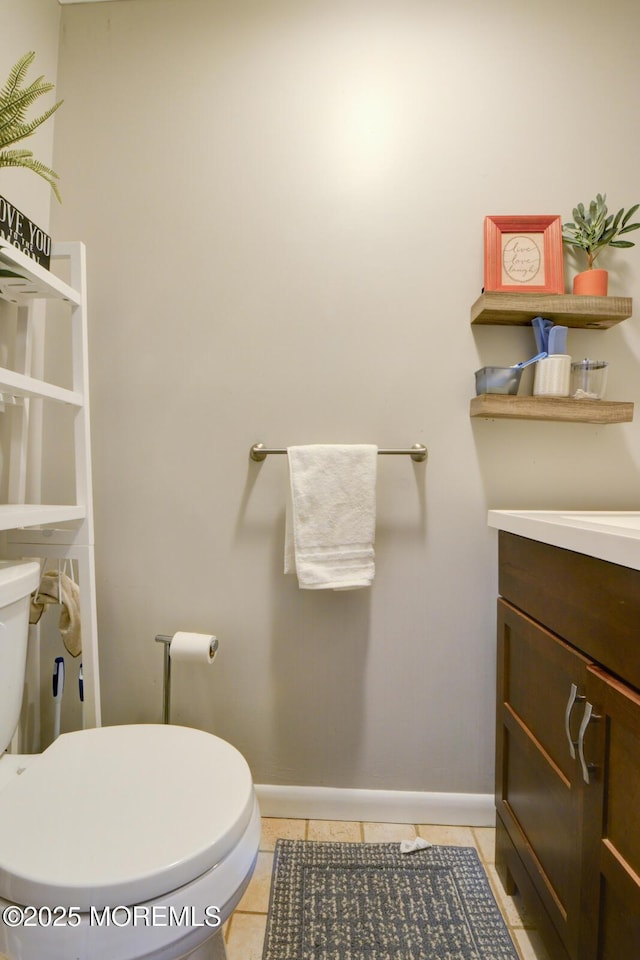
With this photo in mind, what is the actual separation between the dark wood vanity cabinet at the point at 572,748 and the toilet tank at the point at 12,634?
979 millimetres

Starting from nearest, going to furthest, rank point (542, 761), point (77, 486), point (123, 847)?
point (123, 847)
point (542, 761)
point (77, 486)

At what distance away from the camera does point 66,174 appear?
132 centimetres

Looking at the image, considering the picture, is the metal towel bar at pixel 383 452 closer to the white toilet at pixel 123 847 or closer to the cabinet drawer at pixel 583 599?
the cabinet drawer at pixel 583 599

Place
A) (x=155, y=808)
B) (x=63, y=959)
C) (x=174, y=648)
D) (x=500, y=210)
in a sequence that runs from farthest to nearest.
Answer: (x=500, y=210), (x=174, y=648), (x=155, y=808), (x=63, y=959)

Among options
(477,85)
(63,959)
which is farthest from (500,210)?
(63,959)

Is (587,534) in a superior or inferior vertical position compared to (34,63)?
inferior

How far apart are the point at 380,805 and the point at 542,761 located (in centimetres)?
60

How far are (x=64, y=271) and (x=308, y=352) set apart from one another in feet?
2.40

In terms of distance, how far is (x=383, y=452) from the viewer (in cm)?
122

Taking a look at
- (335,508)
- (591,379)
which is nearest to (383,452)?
(335,508)

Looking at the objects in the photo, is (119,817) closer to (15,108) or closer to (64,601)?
(64,601)

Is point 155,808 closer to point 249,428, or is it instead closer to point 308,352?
point 249,428

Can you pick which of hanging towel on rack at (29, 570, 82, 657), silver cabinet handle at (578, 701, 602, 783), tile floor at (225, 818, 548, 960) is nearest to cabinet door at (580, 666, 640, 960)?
silver cabinet handle at (578, 701, 602, 783)

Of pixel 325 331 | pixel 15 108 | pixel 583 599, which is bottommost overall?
pixel 583 599
